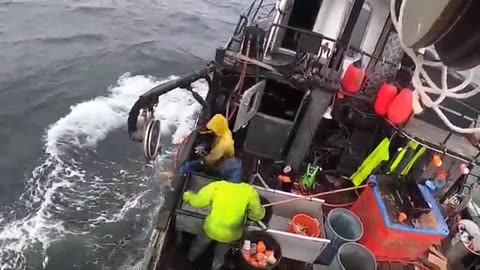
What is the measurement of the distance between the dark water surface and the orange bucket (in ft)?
18.3

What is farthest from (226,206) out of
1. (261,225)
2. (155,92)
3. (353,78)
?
(353,78)

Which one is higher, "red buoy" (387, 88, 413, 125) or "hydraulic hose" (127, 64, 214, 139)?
"red buoy" (387, 88, 413, 125)

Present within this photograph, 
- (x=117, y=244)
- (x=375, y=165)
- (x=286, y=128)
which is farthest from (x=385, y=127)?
(x=117, y=244)

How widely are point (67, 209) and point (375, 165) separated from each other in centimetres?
879

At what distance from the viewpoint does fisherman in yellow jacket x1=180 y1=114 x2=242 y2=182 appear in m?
7.42

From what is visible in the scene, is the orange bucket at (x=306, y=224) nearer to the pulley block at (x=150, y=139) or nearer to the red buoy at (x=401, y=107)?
the red buoy at (x=401, y=107)

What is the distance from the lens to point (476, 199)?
13219 mm

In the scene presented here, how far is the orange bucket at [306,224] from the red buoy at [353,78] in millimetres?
2902

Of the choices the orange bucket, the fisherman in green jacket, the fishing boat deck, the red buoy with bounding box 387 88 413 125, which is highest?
the red buoy with bounding box 387 88 413 125

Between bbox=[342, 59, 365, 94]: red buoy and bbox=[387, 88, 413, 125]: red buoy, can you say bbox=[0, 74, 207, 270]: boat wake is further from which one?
bbox=[387, 88, 413, 125]: red buoy

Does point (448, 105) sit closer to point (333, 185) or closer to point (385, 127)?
point (385, 127)

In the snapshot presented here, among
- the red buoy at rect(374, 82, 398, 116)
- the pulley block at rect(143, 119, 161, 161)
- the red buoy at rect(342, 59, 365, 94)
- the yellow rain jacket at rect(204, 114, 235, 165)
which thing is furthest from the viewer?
the red buoy at rect(342, 59, 365, 94)

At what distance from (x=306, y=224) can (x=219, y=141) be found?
222 centimetres

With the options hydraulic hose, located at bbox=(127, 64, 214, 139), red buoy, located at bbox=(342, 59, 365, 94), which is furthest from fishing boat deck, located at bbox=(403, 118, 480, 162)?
hydraulic hose, located at bbox=(127, 64, 214, 139)
